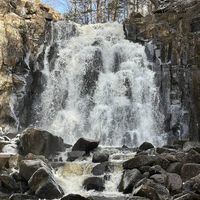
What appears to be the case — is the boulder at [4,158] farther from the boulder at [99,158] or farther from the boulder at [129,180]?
the boulder at [129,180]

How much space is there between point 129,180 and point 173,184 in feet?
4.11

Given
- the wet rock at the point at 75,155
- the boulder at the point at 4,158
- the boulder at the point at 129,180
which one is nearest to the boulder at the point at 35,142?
the wet rock at the point at 75,155

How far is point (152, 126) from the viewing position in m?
13.7

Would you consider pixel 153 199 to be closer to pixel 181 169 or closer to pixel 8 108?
pixel 181 169

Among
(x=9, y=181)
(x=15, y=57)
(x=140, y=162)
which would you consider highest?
(x=15, y=57)

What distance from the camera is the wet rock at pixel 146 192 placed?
564cm

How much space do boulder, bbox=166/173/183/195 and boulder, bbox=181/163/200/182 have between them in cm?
57

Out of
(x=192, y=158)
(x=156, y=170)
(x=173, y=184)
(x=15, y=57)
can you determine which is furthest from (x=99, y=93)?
(x=173, y=184)

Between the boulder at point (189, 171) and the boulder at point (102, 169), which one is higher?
the boulder at point (189, 171)

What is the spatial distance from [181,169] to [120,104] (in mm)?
7361

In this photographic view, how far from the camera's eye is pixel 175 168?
23.0ft

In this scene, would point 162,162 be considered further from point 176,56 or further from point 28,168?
point 176,56

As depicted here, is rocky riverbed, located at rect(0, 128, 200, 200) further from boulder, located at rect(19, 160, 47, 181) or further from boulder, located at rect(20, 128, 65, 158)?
boulder, located at rect(20, 128, 65, 158)

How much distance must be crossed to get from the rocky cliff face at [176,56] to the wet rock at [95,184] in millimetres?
7377
